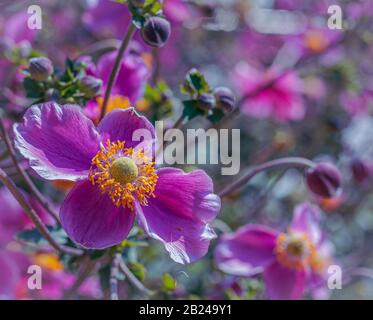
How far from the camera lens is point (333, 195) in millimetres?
1337

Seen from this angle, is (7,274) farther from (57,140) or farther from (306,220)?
(306,220)

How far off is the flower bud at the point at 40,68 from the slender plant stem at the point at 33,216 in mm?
200

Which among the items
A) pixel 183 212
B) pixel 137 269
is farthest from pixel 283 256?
pixel 183 212

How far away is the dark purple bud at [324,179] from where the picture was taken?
1.31 metres

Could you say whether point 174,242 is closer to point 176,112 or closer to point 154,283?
point 176,112

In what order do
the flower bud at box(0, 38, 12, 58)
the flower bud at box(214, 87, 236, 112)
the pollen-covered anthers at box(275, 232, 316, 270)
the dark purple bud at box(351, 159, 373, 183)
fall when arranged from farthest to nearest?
the dark purple bud at box(351, 159, 373, 183) → the pollen-covered anthers at box(275, 232, 316, 270) → the flower bud at box(0, 38, 12, 58) → the flower bud at box(214, 87, 236, 112)

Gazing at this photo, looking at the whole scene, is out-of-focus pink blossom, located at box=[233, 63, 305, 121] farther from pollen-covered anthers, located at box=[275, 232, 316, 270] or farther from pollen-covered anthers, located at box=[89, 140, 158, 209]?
pollen-covered anthers, located at box=[89, 140, 158, 209]

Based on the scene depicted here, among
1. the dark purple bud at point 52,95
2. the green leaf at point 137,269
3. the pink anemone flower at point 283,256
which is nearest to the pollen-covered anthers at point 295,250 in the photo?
the pink anemone flower at point 283,256

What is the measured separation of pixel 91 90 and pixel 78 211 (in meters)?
0.22

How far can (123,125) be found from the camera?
1079 millimetres

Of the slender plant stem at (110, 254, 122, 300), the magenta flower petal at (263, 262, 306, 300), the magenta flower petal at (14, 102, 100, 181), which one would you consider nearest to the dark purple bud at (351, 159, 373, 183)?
the magenta flower petal at (263, 262, 306, 300)

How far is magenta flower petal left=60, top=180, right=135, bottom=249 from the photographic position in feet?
3.41

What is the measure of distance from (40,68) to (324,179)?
0.54 metres
